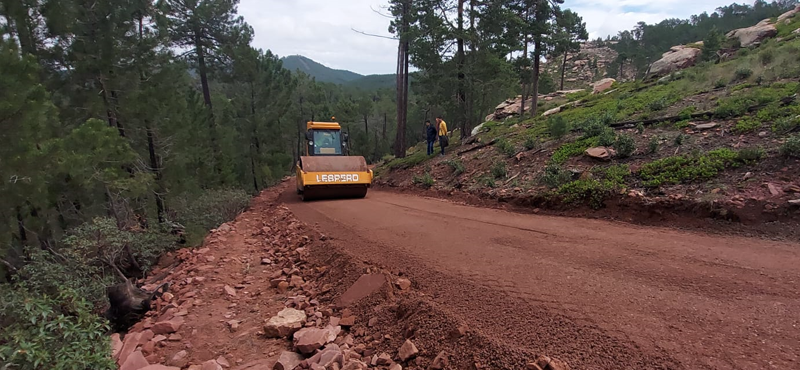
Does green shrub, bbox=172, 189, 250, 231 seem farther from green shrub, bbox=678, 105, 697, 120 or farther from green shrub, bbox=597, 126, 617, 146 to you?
green shrub, bbox=678, 105, 697, 120

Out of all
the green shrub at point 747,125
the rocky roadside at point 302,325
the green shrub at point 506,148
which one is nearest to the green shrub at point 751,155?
the green shrub at point 747,125

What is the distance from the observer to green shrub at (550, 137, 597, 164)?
9.20 meters

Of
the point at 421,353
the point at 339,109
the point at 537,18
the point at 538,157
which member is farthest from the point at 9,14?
the point at 339,109

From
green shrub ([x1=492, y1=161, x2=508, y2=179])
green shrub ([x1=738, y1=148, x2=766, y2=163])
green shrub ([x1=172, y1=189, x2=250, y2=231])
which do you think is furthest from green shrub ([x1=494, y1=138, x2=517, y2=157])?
green shrub ([x1=172, y1=189, x2=250, y2=231])

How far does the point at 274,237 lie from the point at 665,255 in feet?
21.1

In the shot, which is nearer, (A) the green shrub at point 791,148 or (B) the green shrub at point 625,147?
(A) the green shrub at point 791,148

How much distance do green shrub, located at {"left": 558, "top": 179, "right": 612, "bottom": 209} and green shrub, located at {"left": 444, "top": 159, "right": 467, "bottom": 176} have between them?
4.39 meters

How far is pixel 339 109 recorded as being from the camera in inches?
1790

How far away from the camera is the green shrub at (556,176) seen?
8.00 metres

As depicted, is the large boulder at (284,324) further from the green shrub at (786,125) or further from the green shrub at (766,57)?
the green shrub at (766,57)

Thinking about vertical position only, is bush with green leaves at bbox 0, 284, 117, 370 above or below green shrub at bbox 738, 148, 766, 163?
below

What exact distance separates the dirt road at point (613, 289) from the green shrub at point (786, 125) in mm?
3581

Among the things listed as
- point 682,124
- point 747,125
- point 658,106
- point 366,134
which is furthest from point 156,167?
point 366,134

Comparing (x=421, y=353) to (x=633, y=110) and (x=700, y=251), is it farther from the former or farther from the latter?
(x=633, y=110)
